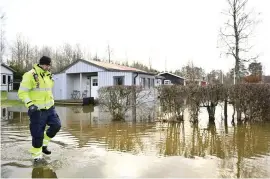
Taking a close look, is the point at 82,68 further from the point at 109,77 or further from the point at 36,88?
the point at 36,88

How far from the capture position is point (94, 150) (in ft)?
21.6

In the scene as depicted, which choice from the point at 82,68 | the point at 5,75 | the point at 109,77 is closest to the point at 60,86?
the point at 82,68

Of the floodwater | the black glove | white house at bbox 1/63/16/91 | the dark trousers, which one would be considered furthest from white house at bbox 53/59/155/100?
the black glove

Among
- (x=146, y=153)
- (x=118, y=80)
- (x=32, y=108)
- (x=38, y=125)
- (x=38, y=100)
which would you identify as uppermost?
(x=118, y=80)

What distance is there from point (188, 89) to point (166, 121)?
60.7 inches

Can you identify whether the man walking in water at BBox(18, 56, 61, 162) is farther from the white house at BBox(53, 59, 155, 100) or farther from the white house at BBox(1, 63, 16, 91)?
the white house at BBox(1, 63, 16, 91)

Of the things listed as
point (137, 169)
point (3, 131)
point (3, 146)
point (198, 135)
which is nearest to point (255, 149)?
point (198, 135)

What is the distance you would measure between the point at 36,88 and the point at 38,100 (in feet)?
0.77

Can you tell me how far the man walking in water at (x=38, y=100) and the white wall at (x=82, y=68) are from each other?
19.7 metres

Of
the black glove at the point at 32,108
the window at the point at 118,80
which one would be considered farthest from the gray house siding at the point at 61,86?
the black glove at the point at 32,108

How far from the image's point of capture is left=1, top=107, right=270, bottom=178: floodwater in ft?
16.1

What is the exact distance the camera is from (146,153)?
632 cm

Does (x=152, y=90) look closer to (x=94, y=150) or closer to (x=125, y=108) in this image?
(x=125, y=108)

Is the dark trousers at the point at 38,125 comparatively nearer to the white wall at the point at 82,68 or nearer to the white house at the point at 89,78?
the white house at the point at 89,78
